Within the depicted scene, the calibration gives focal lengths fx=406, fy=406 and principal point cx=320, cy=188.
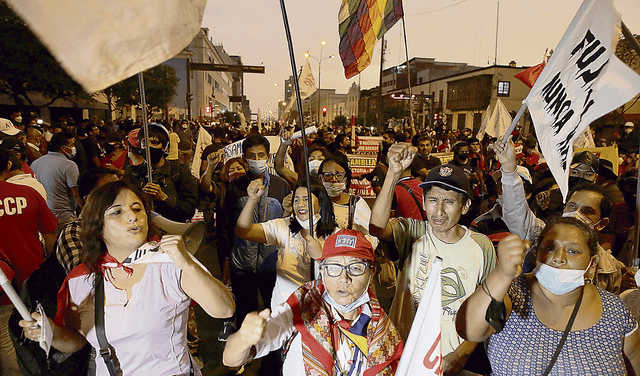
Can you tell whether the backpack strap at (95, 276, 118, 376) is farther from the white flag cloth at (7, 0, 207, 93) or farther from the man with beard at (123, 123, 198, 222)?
the man with beard at (123, 123, 198, 222)

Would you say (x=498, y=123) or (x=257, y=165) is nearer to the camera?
(x=257, y=165)

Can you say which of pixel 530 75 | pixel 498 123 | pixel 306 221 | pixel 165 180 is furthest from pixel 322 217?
pixel 498 123

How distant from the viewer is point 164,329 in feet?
6.62

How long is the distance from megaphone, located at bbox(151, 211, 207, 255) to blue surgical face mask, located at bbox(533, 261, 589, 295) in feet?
6.26

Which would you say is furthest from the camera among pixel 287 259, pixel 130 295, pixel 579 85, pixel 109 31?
pixel 287 259

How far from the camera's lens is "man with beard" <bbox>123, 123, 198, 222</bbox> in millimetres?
4367

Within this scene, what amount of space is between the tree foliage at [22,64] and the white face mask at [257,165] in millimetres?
15624

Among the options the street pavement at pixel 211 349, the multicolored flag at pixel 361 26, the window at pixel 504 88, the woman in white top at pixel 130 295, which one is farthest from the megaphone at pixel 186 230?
the window at pixel 504 88

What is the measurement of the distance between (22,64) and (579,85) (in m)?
21.7

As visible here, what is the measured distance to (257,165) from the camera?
4.62 meters

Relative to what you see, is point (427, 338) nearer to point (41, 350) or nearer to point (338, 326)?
point (338, 326)

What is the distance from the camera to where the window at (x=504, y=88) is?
4431cm

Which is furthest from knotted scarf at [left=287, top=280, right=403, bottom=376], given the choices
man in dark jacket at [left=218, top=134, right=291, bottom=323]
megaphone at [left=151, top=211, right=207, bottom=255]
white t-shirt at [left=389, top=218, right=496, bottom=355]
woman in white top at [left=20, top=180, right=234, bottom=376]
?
man in dark jacket at [left=218, top=134, right=291, bottom=323]

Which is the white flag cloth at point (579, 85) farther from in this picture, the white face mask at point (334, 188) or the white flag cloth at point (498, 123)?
the white flag cloth at point (498, 123)
